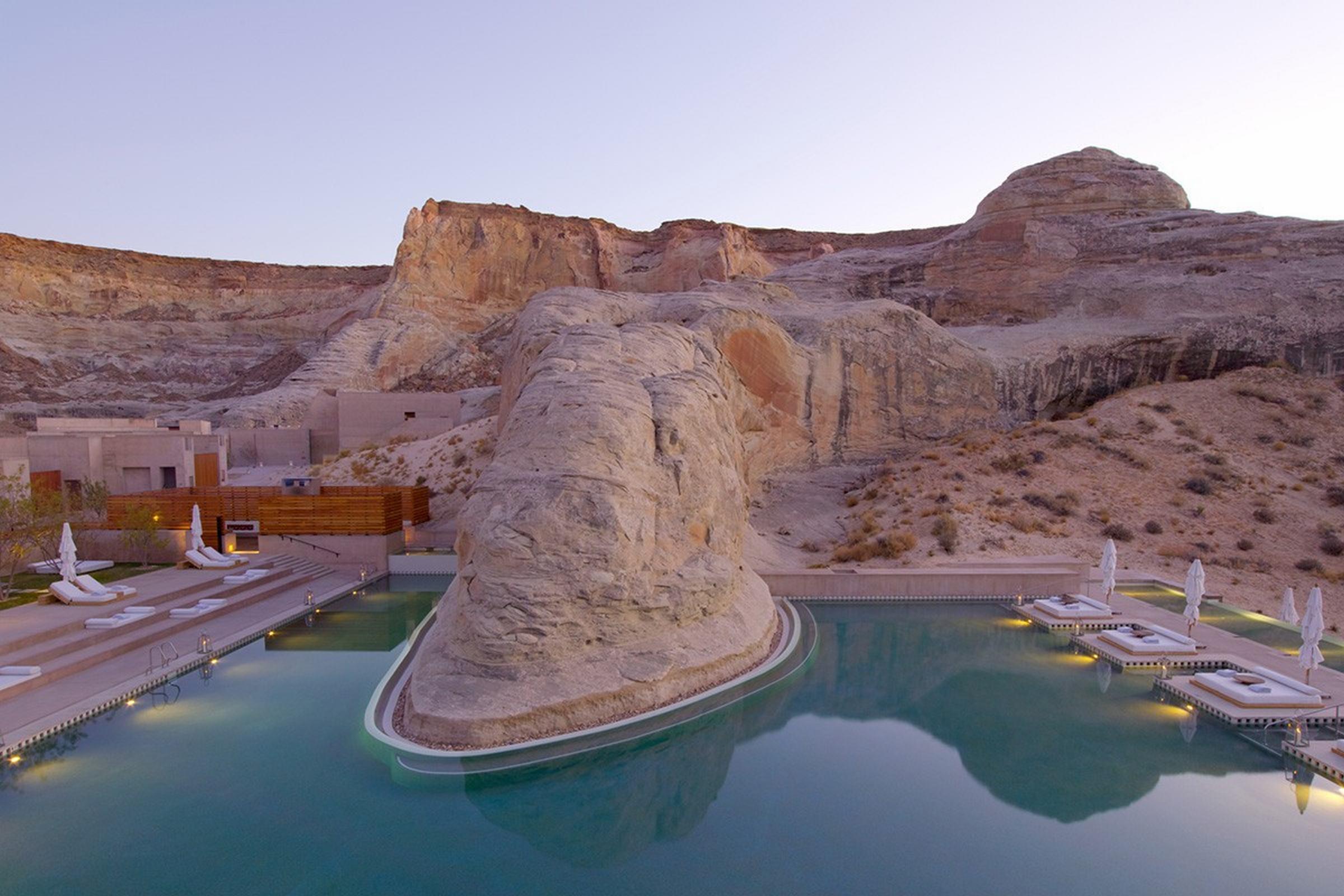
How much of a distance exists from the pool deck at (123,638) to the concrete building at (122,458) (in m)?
7.39

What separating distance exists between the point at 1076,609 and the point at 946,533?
15.0ft

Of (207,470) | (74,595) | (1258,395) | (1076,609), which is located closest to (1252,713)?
(1076,609)

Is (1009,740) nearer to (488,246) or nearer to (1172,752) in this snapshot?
(1172,752)

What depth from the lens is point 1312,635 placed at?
10.6 metres

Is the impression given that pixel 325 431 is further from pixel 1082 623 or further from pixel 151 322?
pixel 151 322

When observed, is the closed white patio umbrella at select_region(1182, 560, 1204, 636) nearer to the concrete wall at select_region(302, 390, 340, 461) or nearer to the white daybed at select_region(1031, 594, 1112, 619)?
the white daybed at select_region(1031, 594, 1112, 619)

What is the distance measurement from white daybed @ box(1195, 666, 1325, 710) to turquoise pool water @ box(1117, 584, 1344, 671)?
108 centimetres

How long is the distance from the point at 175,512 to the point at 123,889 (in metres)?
14.5

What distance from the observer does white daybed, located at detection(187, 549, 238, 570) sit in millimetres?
17016

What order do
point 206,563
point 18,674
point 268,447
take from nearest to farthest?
1. point 18,674
2. point 206,563
3. point 268,447

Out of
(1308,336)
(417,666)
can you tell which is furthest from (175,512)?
(1308,336)

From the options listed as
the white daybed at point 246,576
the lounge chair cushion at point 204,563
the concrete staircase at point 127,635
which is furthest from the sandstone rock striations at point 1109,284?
the concrete staircase at point 127,635

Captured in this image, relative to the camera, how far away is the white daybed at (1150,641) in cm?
1213

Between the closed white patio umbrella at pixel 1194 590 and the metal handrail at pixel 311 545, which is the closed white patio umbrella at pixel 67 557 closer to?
the metal handrail at pixel 311 545
